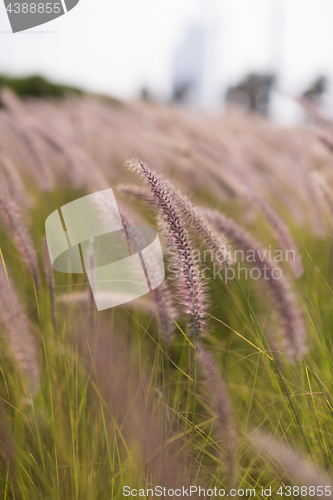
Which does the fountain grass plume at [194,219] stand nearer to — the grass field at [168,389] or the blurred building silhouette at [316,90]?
the grass field at [168,389]

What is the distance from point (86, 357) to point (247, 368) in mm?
434

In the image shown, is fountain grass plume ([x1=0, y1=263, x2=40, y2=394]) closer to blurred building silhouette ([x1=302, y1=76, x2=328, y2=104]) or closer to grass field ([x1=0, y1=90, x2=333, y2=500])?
grass field ([x1=0, y1=90, x2=333, y2=500])

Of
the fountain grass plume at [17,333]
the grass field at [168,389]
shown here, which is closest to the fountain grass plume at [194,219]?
the grass field at [168,389]

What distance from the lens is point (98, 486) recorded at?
584 millimetres

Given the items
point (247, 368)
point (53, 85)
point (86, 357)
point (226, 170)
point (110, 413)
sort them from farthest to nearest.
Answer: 1. point (53, 85)
2. point (226, 170)
3. point (247, 368)
4. point (86, 357)
5. point (110, 413)

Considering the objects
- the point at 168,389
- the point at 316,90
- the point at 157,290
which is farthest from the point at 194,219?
the point at 316,90

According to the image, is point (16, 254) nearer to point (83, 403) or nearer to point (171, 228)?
point (83, 403)

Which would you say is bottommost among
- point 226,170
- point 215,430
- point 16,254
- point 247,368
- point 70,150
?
point 247,368

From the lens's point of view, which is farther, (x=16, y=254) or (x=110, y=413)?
(x=16, y=254)

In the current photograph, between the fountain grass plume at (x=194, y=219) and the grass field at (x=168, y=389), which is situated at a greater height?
the fountain grass plume at (x=194, y=219)

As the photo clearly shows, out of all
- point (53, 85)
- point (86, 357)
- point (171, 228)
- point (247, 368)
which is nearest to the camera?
point (171, 228)

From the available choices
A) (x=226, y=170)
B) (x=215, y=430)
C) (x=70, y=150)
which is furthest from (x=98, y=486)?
(x=70, y=150)

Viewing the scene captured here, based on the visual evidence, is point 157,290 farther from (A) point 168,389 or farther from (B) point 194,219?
(A) point 168,389

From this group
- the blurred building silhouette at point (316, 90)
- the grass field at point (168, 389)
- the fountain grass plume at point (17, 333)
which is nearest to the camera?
the grass field at point (168, 389)
